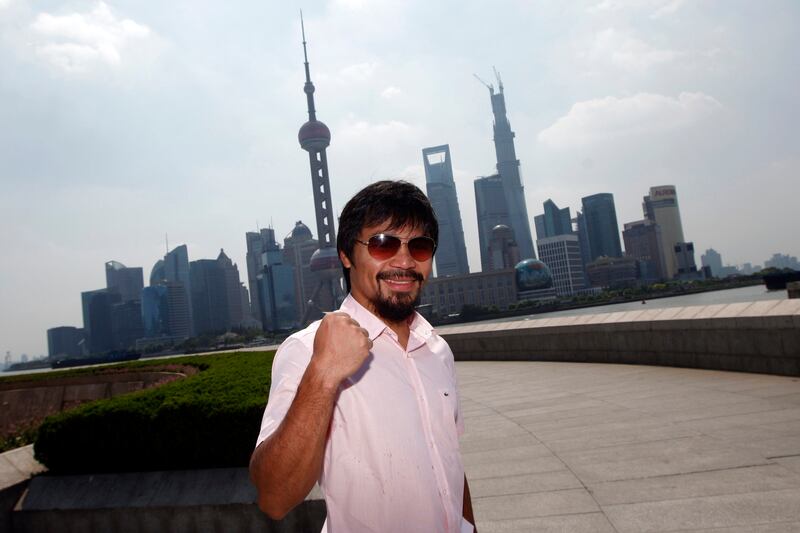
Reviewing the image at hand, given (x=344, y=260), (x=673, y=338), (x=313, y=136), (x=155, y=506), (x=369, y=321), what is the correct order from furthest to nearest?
(x=313, y=136) → (x=673, y=338) → (x=155, y=506) → (x=344, y=260) → (x=369, y=321)

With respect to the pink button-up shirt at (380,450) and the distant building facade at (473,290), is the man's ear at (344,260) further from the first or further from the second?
the distant building facade at (473,290)

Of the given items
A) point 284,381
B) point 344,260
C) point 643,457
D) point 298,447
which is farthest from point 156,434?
point 643,457

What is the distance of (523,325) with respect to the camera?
1516 cm

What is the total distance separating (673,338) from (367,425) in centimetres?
1003

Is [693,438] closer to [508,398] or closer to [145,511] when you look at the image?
[508,398]

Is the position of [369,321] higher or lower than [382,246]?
lower

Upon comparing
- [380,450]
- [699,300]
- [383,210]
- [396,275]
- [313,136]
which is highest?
[313,136]

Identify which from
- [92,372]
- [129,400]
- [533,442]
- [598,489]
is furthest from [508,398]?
[92,372]

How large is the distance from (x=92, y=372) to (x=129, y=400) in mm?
8924

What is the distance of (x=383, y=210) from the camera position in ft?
6.77

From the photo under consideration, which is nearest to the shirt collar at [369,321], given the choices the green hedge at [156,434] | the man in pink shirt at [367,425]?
the man in pink shirt at [367,425]

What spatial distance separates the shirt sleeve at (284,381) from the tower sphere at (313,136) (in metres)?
196

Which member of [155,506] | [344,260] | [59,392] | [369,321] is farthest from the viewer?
[59,392]

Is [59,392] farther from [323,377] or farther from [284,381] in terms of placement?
[323,377]
